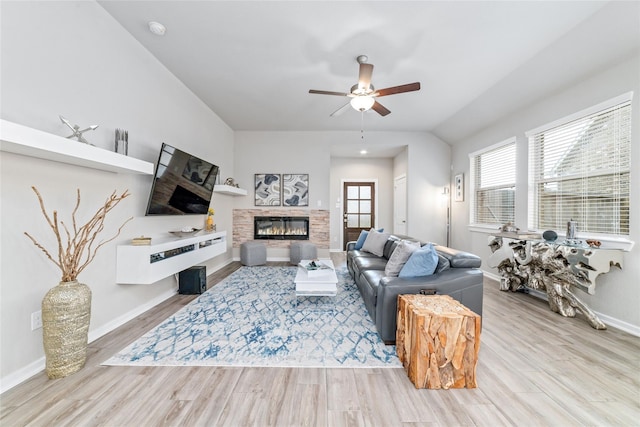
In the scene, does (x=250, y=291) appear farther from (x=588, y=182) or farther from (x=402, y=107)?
(x=588, y=182)

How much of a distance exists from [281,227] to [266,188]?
0.95 metres

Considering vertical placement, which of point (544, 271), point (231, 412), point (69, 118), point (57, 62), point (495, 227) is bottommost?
point (231, 412)

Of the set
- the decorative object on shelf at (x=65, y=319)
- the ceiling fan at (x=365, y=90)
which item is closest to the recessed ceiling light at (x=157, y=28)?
the ceiling fan at (x=365, y=90)

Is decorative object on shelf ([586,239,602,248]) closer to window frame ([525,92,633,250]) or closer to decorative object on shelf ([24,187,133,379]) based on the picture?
window frame ([525,92,633,250])

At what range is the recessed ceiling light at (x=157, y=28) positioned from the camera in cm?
235

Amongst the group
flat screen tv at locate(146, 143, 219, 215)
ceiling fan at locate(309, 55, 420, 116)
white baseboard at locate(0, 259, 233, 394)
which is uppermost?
ceiling fan at locate(309, 55, 420, 116)

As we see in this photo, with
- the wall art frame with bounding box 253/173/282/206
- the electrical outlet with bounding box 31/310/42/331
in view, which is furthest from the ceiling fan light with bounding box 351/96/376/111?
the electrical outlet with bounding box 31/310/42/331

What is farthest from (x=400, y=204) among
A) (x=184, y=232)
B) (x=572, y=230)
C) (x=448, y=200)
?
(x=184, y=232)

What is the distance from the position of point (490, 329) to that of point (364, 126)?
4.18 metres

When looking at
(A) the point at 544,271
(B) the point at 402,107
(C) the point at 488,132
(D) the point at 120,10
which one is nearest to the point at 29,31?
(D) the point at 120,10

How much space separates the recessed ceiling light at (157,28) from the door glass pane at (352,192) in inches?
206

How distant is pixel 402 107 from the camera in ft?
13.7

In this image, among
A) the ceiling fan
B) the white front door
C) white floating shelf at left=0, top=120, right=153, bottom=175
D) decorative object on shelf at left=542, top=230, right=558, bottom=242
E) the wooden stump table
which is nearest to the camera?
white floating shelf at left=0, top=120, right=153, bottom=175

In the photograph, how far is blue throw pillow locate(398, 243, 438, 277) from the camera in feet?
7.42
